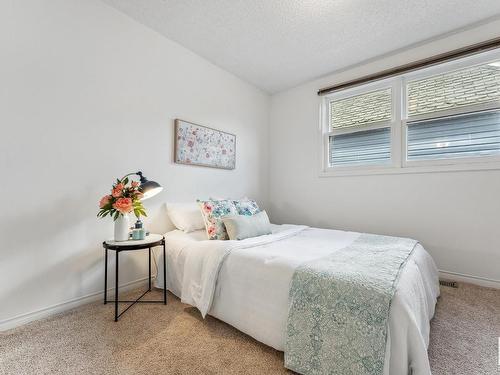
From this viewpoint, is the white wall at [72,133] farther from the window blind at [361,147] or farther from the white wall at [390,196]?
the window blind at [361,147]

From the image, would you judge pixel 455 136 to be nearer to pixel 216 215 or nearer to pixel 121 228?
pixel 216 215

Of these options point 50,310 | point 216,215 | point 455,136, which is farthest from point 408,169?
point 50,310

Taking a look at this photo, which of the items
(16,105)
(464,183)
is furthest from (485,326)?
(16,105)

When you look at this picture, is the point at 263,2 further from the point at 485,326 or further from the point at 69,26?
the point at 485,326

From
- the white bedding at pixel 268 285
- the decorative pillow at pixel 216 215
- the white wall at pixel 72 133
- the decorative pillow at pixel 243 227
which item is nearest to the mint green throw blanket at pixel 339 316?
the white bedding at pixel 268 285

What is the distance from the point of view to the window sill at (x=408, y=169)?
2.32m

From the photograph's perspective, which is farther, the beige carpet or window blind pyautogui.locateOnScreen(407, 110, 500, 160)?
window blind pyautogui.locateOnScreen(407, 110, 500, 160)

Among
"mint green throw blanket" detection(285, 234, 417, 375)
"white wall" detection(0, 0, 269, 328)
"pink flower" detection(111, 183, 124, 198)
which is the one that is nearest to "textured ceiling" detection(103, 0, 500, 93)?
"white wall" detection(0, 0, 269, 328)

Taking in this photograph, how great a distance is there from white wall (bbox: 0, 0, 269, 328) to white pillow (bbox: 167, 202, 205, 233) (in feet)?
0.46

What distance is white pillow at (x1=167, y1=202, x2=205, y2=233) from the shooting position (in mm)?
2414

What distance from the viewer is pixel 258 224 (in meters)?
2.26

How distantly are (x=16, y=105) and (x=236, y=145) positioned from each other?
221cm

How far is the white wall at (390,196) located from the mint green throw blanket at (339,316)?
62.1 inches

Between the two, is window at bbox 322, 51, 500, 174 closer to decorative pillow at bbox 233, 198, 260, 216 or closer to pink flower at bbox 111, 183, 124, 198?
decorative pillow at bbox 233, 198, 260, 216
